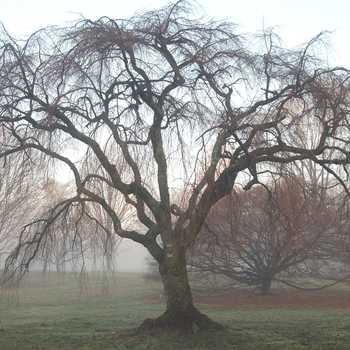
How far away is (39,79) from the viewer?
9.42 metres

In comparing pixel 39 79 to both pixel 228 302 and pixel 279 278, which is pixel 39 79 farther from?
pixel 279 278

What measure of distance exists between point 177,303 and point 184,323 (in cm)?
42

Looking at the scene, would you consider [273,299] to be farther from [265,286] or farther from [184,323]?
[184,323]

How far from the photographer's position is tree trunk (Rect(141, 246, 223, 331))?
9164 mm

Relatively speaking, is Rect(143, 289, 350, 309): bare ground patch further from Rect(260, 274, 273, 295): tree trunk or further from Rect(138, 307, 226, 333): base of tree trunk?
Rect(138, 307, 226, 333): base of tree trunk

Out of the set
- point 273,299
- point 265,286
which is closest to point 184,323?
point 273,299

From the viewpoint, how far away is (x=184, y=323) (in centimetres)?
912

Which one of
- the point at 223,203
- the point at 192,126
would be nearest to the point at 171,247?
the point at 223,203

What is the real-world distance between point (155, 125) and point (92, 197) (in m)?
2.04

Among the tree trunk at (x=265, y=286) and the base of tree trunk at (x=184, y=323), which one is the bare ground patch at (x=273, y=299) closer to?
the tree trunk at (x=265, y=286)

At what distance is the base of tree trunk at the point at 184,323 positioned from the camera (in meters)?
9.05

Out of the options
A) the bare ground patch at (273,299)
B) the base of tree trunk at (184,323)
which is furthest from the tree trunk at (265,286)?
the base of tree trunk at (184,323)

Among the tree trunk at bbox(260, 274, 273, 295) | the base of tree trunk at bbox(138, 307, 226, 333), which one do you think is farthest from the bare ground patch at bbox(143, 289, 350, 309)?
the base of tree trunk at bbox(138, 307, 226, 333)

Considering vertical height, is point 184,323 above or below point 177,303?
below
